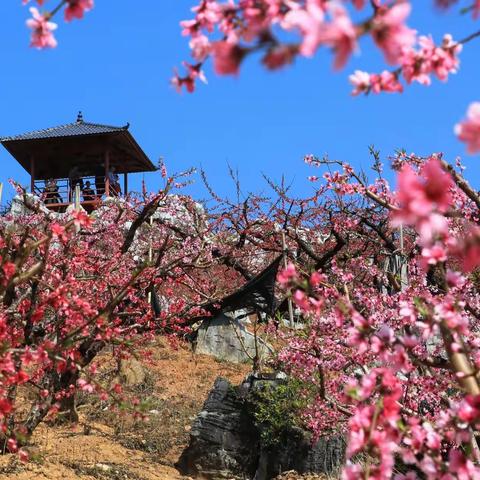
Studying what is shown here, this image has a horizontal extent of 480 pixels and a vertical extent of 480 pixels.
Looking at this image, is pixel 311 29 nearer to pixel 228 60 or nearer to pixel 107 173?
pixel 228 60

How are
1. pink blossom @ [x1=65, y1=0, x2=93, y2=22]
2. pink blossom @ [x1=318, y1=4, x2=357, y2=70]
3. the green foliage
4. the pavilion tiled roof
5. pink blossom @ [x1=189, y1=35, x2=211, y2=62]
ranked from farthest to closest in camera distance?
1. the pavilion tiled roof
2. the green foliage
3. pink blossom @ [x1=65, y1=0, x2=93, y2=22]
4. pink blossom @ [x1=189, y1=35, x2=211, y2=62]
5. pink blossom @ [x1=318, y1=4, x2=357, y2=70]

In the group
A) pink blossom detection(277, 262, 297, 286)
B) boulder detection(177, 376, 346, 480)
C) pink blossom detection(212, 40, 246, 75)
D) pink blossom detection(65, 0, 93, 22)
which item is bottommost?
boulder detection(177, 376, 346, 480)

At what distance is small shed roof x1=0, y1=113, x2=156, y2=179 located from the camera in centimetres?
2700

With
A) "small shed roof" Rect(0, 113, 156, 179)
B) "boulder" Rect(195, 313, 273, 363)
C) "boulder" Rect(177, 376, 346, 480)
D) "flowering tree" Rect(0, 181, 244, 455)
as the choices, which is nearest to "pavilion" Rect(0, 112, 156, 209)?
"small shed roof" Rect(0, 113, 156, 179)

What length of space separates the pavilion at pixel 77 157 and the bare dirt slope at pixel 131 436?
45.1 ft

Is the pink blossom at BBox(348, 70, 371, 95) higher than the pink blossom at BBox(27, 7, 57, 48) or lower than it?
lower

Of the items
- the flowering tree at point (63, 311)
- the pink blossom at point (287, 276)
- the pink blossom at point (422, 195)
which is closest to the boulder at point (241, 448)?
the flowering tree at point (63, 311)

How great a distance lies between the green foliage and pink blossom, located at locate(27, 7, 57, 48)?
719 cm

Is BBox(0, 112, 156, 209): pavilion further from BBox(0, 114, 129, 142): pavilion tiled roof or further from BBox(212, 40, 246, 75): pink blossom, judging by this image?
BBox(212, 40, 246, 75): pink blossom

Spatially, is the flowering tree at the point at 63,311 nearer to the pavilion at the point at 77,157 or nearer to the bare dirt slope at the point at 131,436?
the bare dirt slope at the point at 131,436

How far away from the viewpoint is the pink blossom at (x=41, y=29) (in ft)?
7.55

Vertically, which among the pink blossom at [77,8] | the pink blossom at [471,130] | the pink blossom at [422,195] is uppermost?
the pink blossom at [77,8]

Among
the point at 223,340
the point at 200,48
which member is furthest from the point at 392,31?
the point at 223,340

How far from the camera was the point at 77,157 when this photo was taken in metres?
28.6
